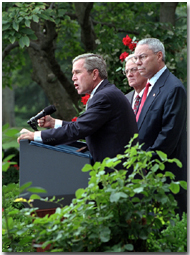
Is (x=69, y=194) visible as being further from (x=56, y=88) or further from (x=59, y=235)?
(x=56, y=88)

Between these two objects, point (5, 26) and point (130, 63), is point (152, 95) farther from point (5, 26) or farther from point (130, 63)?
point (5, 26)

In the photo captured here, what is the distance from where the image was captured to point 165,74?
141 inches

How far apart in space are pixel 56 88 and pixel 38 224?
618cm

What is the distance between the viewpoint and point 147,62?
3.59 meters

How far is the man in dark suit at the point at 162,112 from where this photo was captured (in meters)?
3.24

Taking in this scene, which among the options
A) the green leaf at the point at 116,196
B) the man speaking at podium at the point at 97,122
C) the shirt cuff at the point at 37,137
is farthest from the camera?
the man speaking at podium at the point at 97,122

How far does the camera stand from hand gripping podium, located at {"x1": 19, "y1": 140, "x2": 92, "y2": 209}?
246cm

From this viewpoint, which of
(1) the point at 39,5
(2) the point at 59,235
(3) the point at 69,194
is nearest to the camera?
(2) the point at 59,235

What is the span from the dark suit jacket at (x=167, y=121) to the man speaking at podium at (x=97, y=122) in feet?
1.33

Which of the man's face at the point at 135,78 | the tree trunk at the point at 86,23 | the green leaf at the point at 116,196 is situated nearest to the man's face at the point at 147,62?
→ the man's face at the point at 135,78

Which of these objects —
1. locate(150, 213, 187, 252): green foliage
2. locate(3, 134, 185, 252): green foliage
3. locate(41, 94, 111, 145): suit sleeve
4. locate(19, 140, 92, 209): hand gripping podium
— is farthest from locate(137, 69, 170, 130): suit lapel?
locate(3, 134, 185, 252): green foliage

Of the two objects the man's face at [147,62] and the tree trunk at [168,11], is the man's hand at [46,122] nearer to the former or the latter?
the man's face at [147,62]

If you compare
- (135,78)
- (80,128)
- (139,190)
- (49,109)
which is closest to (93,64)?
(49,109)

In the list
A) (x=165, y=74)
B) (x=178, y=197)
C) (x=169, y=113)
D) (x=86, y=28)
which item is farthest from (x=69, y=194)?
(x=86, y=28)
